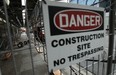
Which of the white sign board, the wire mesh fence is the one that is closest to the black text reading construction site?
the white sign board

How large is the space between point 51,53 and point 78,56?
28cm

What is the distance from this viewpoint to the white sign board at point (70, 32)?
0.73 metres

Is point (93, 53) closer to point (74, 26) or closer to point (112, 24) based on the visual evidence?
point (74, 26)

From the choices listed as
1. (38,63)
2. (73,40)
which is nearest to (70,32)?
(73,40)

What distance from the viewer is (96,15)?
98 cm

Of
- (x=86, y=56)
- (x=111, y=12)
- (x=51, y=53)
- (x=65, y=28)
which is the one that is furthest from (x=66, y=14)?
(x=111, y=12)

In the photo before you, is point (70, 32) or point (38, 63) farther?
point (38, 63)

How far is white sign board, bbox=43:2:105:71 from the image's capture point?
0.73 m

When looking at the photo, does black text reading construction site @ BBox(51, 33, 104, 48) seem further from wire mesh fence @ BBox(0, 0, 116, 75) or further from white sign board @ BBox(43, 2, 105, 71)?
wire mesh fence @ BBox(0, 0, 116, 75)

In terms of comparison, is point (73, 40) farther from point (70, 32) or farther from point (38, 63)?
point (38, 63)

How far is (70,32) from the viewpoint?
0.82 metres

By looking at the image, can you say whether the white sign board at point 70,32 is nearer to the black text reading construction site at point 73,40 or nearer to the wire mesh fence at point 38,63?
the black text reading construction site at point 73,40

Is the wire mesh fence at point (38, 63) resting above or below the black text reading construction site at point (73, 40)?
below

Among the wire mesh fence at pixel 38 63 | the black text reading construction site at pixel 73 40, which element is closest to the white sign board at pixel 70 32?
the black text reading construction site at pixel 73 40
